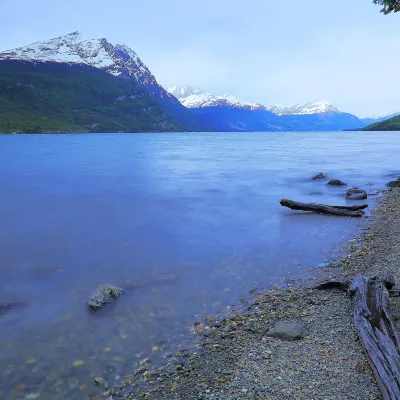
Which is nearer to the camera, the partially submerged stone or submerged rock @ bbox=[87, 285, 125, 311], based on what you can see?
the partially submerged stone

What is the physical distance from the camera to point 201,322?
10.5m

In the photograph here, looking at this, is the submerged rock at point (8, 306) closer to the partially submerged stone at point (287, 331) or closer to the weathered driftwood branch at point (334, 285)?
the partially submerged stone at point (287, 331)

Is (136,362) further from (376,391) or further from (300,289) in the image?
(300,289)

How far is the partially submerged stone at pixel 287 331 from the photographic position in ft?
29.9

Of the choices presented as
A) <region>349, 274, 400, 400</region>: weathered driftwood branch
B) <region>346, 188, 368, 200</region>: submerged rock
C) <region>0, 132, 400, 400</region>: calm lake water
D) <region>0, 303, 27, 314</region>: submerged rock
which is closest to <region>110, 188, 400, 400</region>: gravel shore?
<region>349, 274, 400, 400</region>: weathered driftwood branch

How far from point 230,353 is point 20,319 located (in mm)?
6874

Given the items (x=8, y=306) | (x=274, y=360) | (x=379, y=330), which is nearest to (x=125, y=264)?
(x=8, y=306)

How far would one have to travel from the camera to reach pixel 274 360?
801cm

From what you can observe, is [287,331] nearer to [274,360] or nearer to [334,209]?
[274,360]

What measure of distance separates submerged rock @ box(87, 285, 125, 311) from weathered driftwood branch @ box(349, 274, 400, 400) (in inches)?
303

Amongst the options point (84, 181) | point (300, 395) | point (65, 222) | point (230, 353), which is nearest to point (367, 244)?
point (230, 353)

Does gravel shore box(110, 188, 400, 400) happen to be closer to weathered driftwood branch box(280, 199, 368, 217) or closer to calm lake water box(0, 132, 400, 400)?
calm lake water box(0, 132, 400, 400)

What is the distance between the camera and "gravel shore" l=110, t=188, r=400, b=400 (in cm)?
686

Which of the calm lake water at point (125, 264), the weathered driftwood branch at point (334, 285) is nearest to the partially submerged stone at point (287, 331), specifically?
the calm lake water at point (125, 264)
